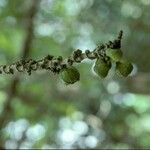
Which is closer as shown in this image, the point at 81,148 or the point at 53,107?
the point at 81,148

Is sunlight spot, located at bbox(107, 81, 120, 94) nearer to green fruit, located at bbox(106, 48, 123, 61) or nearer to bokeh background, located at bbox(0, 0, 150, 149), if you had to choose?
bokeh background, located at bbox(0, 0, 150, 149)

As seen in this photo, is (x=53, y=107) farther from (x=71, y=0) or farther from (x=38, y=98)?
(x=71, y=0)

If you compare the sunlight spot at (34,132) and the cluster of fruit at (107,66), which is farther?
the sunlight spot at (34,132)

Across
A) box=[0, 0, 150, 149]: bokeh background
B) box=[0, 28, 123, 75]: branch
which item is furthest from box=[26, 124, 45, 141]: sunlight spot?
box=[0, 28, 123, 75]: branch

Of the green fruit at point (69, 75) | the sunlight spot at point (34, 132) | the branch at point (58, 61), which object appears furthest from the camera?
the sunlight spot at point (34, 132)

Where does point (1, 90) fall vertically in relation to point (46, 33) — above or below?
below

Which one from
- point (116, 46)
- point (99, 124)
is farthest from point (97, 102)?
point (116, 46)

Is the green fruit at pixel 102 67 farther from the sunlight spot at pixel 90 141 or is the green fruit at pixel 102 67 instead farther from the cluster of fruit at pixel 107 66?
the sunlight spot at pixel 90 141

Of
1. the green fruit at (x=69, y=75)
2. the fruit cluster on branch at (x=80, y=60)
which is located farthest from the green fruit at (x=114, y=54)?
the green fruit at (x=69, y=75)
